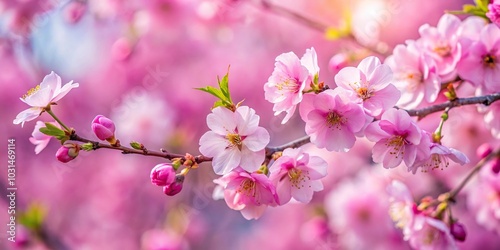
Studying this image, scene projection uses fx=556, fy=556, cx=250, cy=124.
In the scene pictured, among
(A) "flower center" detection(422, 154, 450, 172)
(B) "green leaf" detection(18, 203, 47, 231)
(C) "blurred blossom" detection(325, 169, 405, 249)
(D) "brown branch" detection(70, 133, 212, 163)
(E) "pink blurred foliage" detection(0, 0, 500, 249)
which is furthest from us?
(E) "pink blurred foliage" detection(0, 0, 500, 249)

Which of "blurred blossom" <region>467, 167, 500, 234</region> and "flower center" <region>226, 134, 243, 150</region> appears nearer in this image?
"flower center" <region>226, 134, 243, 150</region>

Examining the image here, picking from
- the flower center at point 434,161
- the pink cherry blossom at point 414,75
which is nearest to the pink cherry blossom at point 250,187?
the flower center at point 434,161

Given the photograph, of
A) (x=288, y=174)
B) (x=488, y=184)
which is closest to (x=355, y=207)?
(x=488, y=184)

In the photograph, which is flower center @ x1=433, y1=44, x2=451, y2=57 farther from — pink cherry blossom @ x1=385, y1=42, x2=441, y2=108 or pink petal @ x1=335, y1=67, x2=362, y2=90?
pink petal @ x1=335, y1=67, x2=362, y2=90

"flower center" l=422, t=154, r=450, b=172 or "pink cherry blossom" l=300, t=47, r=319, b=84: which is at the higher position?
"pink cherry blossom" l=300, t=47, r=319, b=84

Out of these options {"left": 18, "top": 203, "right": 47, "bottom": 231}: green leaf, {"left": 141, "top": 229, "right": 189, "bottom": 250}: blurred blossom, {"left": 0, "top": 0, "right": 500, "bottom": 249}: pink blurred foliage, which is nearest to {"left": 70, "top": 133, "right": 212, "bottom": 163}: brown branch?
{"left": 0, "top": 0, "right": 500, "bottom": 249}: pink blurred foliage

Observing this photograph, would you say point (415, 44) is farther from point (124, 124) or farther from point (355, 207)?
point (124, 124)
